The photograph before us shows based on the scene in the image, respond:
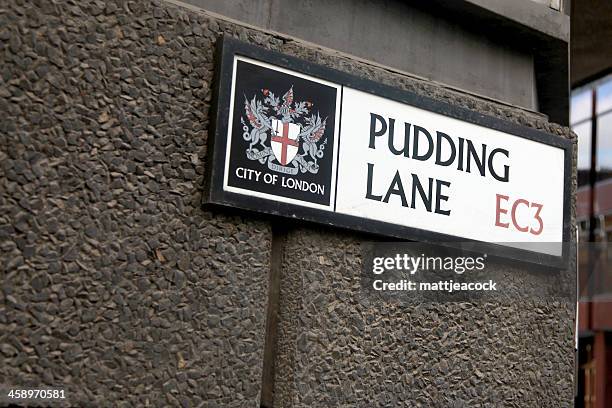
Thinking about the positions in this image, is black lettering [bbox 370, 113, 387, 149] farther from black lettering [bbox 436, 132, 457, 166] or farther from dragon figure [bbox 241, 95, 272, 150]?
dragon figure [bbox 241, 95, 272, 150]

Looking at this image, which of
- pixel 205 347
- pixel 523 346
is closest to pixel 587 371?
pixel 523 346

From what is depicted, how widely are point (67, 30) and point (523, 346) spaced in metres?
2.95

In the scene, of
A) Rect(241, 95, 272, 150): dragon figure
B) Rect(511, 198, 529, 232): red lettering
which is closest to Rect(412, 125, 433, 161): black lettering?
Rect(511, 198, 529, 232): red lettering

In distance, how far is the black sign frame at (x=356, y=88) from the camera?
3695 millimetres

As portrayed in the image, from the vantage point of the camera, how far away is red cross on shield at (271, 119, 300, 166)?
3863 millimetres

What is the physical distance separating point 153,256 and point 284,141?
33.3 inches

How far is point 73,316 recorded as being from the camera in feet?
10.8

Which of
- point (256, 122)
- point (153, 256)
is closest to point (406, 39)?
point (256, 122)

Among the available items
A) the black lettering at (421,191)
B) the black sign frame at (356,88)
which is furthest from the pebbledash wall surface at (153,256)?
the black lettering at (421,191)

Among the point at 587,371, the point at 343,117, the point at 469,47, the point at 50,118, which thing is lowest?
the point at 587,371

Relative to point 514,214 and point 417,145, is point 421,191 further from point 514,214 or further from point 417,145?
point 514,214

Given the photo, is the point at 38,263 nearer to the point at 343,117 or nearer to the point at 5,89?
the point at 5,89

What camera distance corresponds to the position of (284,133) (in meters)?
3.89

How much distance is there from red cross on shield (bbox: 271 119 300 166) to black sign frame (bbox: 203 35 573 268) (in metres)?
0.23
